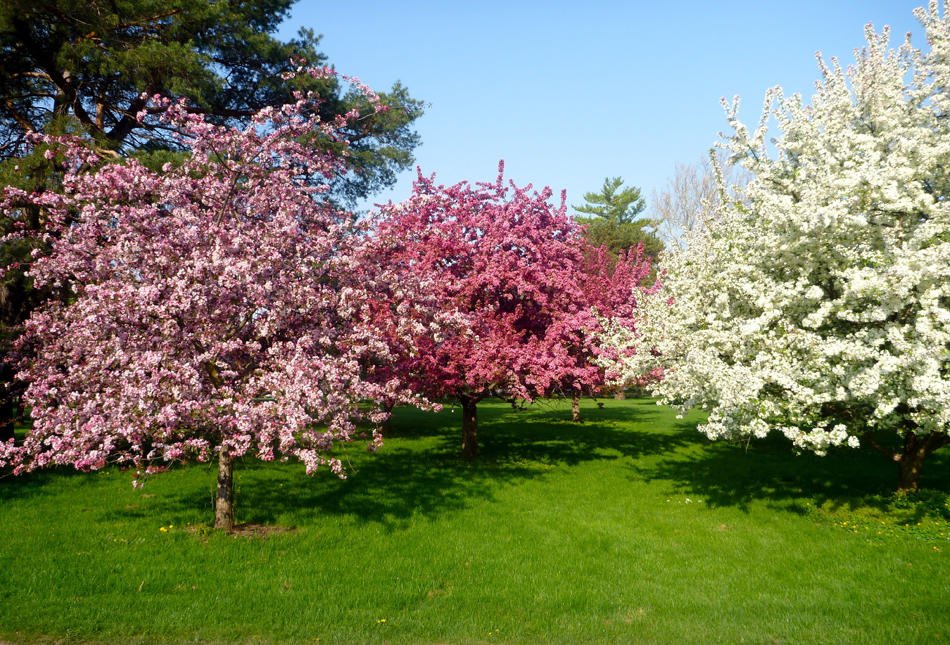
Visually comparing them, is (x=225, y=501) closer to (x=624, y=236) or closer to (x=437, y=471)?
(x=437, y=471)

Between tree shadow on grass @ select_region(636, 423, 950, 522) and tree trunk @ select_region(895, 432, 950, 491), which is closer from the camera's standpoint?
tree trunk @ select_region(895, 432, 950, 491)

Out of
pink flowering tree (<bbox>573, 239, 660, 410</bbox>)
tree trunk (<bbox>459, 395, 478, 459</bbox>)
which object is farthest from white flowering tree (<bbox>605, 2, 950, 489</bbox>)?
tree trunk (<bbox>459, 395, 478, 459</bbox>)

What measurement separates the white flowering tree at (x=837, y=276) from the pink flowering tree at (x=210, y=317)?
252 inches

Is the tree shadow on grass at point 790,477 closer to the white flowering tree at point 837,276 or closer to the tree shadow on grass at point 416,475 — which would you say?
the white flowering tree at point 837,276

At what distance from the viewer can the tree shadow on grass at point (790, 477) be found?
1291cm

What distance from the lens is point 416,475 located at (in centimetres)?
1591

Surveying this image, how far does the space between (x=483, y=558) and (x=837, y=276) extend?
7.57 m

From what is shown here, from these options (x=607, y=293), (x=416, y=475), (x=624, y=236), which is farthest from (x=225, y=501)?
(x=624, y=236)

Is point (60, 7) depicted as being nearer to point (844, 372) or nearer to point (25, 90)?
point (25, 90)

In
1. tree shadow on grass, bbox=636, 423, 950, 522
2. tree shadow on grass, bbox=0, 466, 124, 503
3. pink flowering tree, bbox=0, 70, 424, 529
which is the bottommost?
tree shadow on grass, bbox=636, 423, 950, 522

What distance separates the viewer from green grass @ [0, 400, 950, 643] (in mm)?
7223

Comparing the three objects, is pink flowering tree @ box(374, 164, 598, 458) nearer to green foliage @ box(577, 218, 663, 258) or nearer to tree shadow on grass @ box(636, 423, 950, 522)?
tree shadow on grass @ box(636, 423, 950, 522)

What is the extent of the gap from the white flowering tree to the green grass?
76.7 inches

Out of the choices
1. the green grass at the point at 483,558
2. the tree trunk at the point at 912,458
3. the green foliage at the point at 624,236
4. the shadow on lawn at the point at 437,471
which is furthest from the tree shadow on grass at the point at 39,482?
the green foliage at the point at 624,236
